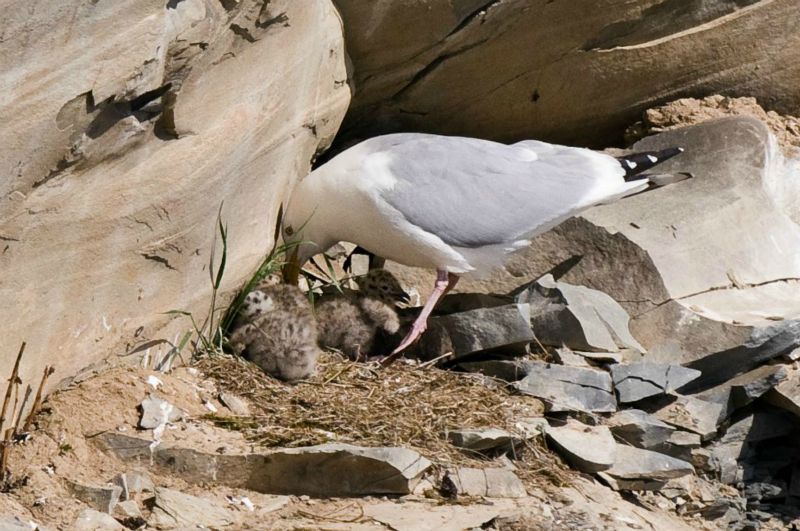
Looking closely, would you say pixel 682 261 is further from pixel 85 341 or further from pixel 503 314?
pixel 85 341

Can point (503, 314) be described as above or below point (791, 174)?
above

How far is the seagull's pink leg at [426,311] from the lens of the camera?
638 centimetres

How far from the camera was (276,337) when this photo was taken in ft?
19.7

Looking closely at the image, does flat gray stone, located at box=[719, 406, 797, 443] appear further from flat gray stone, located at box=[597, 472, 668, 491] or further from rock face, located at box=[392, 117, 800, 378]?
flat gray stone, located at box=[597, 472, 668, 491]

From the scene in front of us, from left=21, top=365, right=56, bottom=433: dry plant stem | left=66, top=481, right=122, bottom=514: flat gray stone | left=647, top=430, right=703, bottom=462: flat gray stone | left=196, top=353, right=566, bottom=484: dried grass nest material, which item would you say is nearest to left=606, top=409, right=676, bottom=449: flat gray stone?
left=647, top=430, right=703, bottom=462: flat gray stone

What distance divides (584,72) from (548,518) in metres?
3.08

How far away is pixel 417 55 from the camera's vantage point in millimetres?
7301

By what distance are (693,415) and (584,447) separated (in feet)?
2.46

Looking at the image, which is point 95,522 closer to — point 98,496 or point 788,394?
point 98,496

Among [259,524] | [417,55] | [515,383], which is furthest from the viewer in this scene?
[417,55]

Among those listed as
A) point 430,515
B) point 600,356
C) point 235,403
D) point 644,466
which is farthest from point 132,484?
point 600,356

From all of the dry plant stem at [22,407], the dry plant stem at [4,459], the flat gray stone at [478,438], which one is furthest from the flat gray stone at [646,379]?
the dry plant stem at [4,459]

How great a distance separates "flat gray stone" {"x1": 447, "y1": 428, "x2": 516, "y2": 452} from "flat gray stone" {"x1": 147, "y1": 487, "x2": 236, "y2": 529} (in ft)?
3.28

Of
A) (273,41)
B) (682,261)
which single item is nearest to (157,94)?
(273,41)
